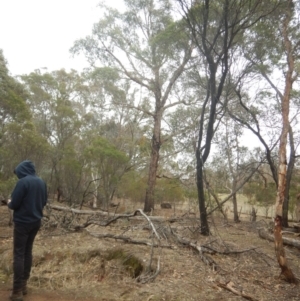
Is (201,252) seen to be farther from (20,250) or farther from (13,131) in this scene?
(13,131)

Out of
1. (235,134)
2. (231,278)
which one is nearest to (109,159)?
(235,134)

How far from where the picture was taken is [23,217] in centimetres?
371

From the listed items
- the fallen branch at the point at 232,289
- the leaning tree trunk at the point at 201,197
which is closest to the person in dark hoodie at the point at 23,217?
the fallen branch at the point at 232,289

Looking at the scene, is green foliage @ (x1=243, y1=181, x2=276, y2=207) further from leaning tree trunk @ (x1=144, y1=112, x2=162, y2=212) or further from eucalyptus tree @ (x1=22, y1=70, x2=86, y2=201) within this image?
eucalyptus tree @ (x1=22, y1=70, x2=86, y2=201)

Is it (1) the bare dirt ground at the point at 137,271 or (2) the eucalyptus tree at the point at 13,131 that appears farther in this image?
(2) the eucalyptus tree at the point at 13,131

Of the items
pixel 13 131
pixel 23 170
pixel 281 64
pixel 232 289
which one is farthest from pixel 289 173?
pixel 23 170

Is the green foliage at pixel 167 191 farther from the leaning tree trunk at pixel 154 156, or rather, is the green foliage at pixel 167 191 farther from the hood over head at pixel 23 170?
the hood over head at pixel 23 170

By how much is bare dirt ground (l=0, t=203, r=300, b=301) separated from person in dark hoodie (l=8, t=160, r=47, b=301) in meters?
0.35

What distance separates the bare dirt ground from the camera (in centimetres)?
424

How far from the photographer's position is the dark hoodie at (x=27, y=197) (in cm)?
367

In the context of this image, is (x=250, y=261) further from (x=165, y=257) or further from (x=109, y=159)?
(x=109, y=159)

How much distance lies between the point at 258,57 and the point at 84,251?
28.7ft

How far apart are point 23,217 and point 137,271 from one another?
246 centimetres

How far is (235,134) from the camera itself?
56.3 feet
